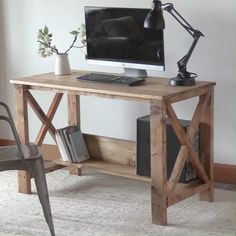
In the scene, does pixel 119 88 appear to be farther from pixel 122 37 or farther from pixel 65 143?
pixel 65 143

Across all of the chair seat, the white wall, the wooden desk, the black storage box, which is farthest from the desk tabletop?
the chair seat

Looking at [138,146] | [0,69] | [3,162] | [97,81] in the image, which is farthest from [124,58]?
[0,69]

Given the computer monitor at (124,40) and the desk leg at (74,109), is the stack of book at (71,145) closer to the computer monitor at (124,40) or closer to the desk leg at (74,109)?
the desk leg at (74,109)

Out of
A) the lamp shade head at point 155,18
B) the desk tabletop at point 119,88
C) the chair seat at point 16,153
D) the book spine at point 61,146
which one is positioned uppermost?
the lamp shade head at point 155,18

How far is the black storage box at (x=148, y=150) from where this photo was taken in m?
3.67

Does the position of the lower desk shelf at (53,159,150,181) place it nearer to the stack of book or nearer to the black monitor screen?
the stack of book

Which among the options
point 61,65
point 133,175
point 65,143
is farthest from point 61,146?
point 133,175

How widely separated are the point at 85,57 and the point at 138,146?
82 centimetres

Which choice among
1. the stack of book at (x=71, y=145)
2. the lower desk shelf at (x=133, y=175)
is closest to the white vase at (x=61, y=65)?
the stack of book at (x=71, y=145)

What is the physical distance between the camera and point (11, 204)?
3787mm

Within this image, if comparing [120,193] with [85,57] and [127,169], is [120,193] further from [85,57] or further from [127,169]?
[85,57]

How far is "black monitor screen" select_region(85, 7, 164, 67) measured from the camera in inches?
144

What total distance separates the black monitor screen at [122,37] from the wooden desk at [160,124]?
167 millimetres

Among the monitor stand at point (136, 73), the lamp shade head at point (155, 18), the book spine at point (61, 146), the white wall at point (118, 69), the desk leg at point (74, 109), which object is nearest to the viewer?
the lamp shade head at point (155, 18)
